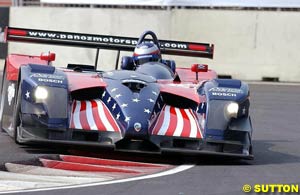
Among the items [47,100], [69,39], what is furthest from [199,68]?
[47,100]

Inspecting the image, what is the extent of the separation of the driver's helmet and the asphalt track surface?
5.75ft

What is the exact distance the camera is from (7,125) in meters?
10.8

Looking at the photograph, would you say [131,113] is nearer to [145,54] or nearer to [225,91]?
[225,91]

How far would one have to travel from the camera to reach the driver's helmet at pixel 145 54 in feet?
36.8

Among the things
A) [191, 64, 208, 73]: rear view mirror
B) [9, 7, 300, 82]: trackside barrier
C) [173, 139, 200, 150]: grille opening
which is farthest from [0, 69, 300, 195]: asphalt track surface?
[9, 7, 300, 82]: trackside barrier

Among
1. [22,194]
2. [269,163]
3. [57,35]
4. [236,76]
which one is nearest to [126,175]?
[22,194]

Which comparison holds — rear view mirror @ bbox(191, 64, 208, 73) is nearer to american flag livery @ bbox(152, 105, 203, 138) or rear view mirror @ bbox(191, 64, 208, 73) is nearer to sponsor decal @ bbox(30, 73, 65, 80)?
american flag livery @ bbox(152, 105, 203, 138)

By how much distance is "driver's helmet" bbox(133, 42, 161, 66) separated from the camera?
11219 mm

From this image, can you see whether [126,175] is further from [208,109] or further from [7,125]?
[7,125]

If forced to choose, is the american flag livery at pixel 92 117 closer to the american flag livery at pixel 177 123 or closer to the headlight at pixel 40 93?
the headlight at pixel 40 93

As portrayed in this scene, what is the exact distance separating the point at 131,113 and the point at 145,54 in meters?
2.49

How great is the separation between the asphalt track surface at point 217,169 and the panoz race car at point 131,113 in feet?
0.67

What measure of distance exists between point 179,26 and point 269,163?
14.6 m

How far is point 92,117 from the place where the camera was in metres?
9.03
